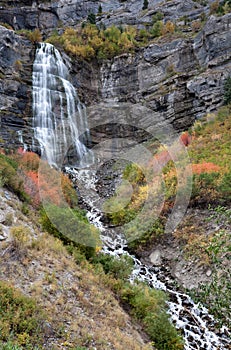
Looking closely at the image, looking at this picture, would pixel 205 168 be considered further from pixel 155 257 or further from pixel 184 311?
pixel 184 311

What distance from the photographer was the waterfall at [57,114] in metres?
25.8

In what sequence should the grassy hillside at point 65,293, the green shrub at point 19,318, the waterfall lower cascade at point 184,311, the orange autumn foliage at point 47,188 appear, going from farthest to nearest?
the orange autumn foliage at point 47,188
the waterfall lower cascade at point 184,311
the grassy hillside at point 65,293
the green shrub at point 19,318

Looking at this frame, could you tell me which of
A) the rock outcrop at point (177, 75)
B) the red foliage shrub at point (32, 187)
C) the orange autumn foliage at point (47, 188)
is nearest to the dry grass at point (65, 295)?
the red foliage shrub at point (32, 187)

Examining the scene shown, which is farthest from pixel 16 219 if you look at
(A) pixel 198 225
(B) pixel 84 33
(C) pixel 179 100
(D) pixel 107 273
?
(B) pixel 84 33

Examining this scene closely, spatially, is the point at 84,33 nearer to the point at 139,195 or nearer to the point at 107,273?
the point at 139,195

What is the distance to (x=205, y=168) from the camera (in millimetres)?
17328

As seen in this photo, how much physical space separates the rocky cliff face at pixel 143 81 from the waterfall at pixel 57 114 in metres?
0.90

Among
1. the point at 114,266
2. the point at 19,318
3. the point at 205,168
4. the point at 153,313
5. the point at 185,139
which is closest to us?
the point at 19,318

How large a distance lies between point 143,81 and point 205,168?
18.8 metres

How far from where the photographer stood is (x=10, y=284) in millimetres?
7770

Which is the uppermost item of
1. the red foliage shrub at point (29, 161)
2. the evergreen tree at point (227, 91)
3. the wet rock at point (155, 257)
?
the evergreen tree at point (227, 91)

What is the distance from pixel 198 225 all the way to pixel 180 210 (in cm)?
156

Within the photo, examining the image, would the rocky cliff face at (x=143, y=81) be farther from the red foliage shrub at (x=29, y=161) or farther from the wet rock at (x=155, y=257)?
the wet rock at (x=155, y=257)

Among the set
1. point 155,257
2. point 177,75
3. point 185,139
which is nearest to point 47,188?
point 155,257
